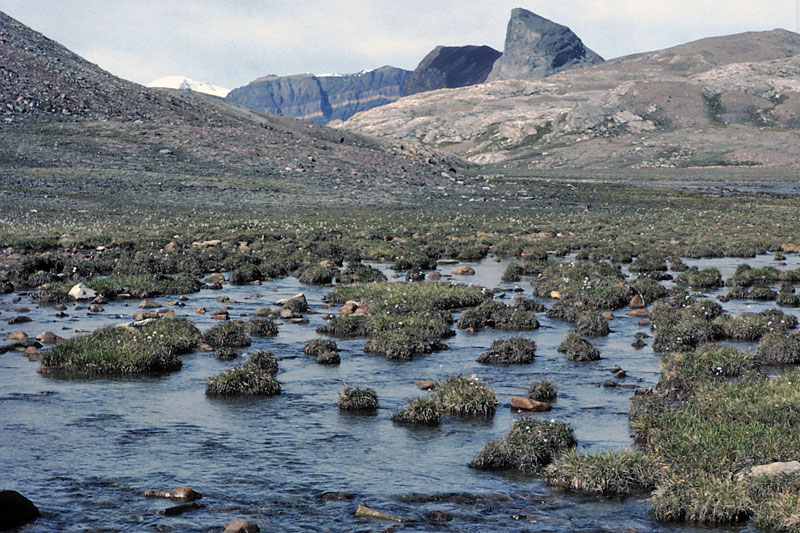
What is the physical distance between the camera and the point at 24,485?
36.0 ft

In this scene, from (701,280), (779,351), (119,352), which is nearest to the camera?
(119,352)

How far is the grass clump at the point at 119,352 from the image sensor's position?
17484mm

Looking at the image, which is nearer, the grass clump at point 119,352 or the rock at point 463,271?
the grass clump at point 119,352

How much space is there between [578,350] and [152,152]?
8285 centimetres

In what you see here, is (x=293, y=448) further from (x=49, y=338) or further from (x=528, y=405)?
(x=49, y=338)

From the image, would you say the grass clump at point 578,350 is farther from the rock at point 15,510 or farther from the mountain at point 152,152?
the mountain at point 152,152

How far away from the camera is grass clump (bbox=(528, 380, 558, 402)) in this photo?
15.8m

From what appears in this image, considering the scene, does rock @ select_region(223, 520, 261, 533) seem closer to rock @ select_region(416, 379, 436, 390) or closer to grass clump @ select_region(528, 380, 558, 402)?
rock @ select_region(416, 379, 436, 390)

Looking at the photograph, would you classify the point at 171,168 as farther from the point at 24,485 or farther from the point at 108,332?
the point at 24,485

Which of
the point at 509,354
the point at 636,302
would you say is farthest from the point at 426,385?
the point at 636,302

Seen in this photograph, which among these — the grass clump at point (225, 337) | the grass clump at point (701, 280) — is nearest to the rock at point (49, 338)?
the grass clump at point (225, 337)

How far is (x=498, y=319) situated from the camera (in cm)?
2355

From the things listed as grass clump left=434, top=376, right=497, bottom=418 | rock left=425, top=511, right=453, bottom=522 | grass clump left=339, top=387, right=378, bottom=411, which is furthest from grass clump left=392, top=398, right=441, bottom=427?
rock left=425, top=511, right=453, bottom=522

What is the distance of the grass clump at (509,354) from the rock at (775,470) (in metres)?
8.37
